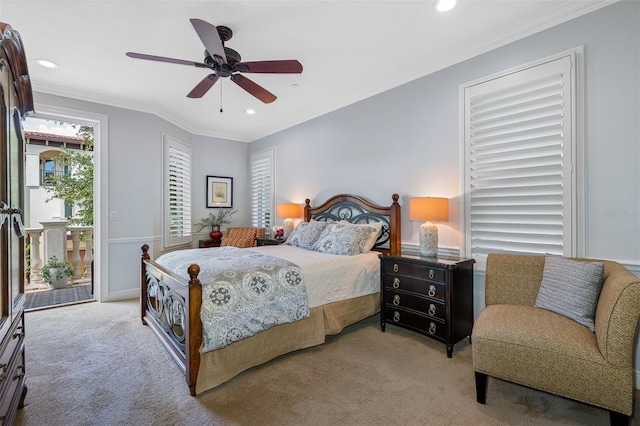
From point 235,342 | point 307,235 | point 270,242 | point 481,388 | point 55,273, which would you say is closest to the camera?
point 481,388

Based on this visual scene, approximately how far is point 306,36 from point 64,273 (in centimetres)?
523

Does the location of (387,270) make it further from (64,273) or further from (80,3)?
(64,273)

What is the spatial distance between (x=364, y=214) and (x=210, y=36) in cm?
260

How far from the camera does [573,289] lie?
6.54 feet

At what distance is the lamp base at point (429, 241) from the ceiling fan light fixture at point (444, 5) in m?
1.84

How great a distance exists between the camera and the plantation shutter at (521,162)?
95.2 inches

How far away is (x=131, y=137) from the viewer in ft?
14.4

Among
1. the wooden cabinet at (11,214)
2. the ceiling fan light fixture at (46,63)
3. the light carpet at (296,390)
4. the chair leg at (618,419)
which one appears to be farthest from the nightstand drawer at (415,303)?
the ceiling fan light fixture at (46,63)

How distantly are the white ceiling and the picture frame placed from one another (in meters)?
2.07

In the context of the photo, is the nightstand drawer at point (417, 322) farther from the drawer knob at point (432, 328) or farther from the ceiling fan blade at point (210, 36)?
the ceiling fan blade at point (210, 36)

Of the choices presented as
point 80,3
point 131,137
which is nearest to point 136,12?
point 80,3

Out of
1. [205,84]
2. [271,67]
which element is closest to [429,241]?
[271,67]

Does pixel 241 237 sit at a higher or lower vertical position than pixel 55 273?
higher

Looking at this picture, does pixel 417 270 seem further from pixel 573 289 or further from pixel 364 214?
pixel 364 214
